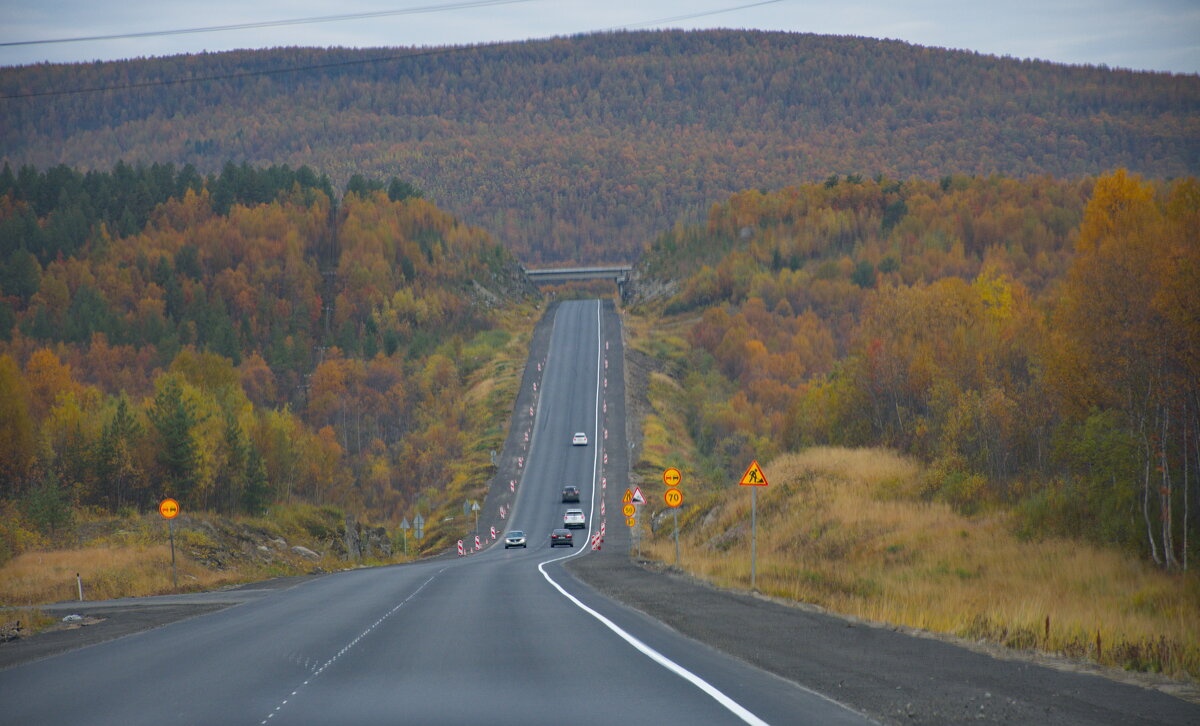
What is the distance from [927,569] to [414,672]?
19.5 m

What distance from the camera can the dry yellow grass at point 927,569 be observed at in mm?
14617

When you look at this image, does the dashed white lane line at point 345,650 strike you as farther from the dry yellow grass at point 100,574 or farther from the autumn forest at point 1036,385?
the autumn forest at point 1036,385

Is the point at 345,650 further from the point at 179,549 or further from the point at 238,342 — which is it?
the point at 238,342

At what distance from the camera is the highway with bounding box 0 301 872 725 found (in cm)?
980

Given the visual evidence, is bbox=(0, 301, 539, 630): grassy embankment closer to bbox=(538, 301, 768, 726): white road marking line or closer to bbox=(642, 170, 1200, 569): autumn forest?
bbox=(538, 301, 768, 726): white road marking line

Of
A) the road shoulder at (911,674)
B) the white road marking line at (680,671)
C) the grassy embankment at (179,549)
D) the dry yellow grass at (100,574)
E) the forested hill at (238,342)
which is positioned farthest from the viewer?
the forested hill at (238,342)

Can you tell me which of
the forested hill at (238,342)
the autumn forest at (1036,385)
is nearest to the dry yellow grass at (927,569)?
the autumn forest at (1036,385)

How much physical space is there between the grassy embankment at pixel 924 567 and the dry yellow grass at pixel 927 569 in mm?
47

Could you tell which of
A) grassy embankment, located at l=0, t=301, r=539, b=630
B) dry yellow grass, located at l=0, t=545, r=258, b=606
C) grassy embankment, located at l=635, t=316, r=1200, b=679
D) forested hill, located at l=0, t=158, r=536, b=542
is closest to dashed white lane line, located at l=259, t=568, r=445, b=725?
grassy embankment, located at l=0, t=301, r=539, b=630

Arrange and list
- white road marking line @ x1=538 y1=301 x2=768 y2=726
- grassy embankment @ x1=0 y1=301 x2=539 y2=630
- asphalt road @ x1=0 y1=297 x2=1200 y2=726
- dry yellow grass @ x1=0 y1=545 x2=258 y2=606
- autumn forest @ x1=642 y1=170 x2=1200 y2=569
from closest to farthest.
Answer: white road marking line @ x1=538 y1=301 x2=768 y2=726
asphalt road @ x1=0 y1=297 x2=1200 y2=726
autumn forest @ x1=642 y1=170 x2=1200 y2=569
dry yellow grass @ x1=0 y1=545 x2=258 y2=606
grassy embankment @ x1=0 y1=301 x2=539 y2=630

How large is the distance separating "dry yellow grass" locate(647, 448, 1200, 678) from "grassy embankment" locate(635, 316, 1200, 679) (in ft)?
0.16

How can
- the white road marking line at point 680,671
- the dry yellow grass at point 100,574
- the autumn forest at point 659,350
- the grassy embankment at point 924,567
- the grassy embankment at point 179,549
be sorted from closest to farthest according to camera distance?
the white road marking line at point 680,671 < the grassy embankment at point 924,567 < the autumn forest at point 659,350 < the dry yellow grass at point 100,574 < the grassy embankment at point 179,549

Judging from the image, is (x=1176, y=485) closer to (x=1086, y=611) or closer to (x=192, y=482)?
(x=1086, y=611)

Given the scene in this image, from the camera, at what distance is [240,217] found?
172m
